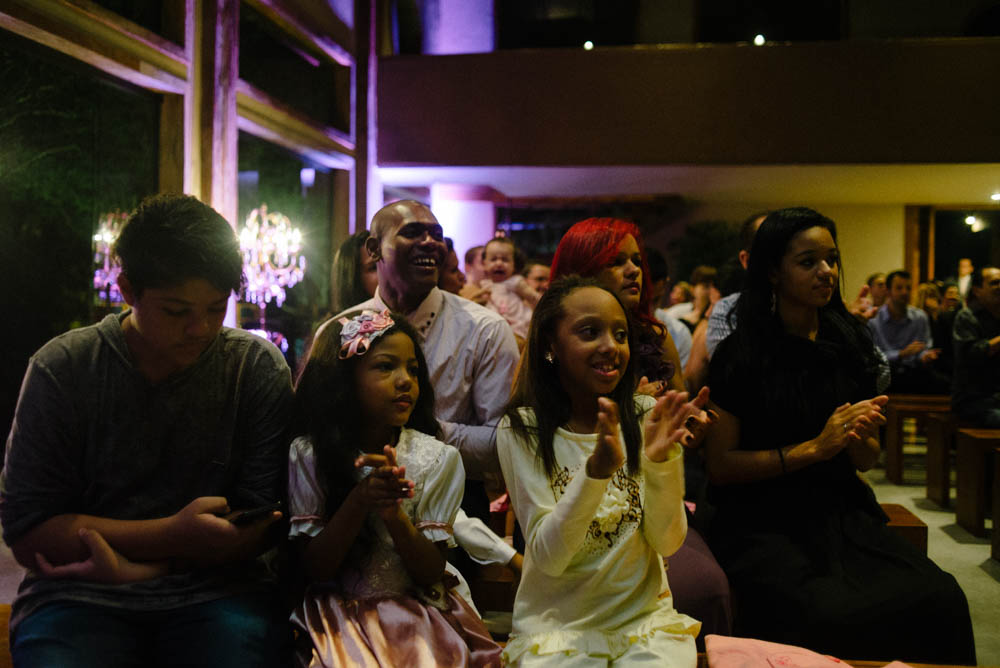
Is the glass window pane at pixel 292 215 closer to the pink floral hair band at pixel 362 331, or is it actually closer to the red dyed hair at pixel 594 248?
the red dyed hair at pixel 594 248

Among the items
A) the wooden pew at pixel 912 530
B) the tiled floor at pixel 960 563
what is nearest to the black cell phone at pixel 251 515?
the wooden pew at pixel 912 530

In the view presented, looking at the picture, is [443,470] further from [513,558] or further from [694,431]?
[694,431]

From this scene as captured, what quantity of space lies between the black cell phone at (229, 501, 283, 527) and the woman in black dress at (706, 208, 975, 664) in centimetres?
139

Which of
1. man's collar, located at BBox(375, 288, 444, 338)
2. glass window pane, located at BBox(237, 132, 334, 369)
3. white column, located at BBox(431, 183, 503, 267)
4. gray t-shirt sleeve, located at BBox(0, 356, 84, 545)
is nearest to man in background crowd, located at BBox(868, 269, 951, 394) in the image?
white column, located at BBox(431, 183, 503, 267)

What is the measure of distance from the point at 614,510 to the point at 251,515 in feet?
2.82

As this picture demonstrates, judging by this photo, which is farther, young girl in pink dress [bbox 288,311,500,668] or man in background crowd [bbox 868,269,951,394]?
man in background crowd [bbox 868,269,951,394]

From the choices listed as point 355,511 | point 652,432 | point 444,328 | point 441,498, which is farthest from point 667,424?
point 444,328

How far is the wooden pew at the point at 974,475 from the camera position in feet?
16.4

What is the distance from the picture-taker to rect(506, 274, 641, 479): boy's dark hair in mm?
2068

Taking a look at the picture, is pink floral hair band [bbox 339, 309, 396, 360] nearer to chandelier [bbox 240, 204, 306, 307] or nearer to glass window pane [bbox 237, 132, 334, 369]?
glass window pane [bbox 237, 132, 334, 369]

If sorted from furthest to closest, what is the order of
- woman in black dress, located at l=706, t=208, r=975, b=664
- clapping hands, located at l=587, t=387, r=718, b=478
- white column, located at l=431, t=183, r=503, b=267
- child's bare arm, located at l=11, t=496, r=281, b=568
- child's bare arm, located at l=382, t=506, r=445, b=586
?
white column, located at l=431, t=183, r=503, b=267 → woman in black dress, located at l=706, t=208, r=975, b=664 → child's bare arm, located at l=382, t=506, r=445, b=586 → child's bare arm, located at l=11, t=496, r=281, b=568 → clapping hands, located at l=587, t=387, r=718, b=478

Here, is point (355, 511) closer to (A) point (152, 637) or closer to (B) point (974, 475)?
(A) point (152, 637)

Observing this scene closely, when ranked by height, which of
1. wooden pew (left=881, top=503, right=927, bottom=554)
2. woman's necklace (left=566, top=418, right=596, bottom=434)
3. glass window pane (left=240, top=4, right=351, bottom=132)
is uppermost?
glass window pane (left=240, top=4, right=351, bottom=132)

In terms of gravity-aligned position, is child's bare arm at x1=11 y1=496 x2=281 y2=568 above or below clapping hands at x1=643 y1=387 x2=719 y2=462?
below
